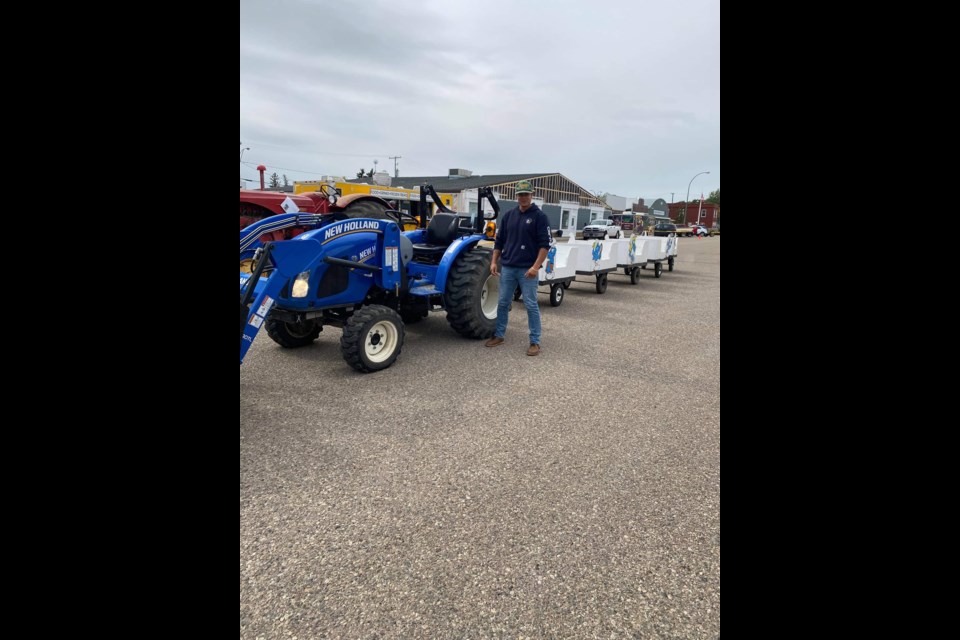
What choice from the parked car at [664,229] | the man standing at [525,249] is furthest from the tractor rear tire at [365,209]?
the parked car at [664,229]

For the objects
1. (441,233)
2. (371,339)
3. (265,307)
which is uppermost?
(441,233)

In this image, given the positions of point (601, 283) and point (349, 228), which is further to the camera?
point (601, 283)

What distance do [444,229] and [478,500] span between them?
4387mm

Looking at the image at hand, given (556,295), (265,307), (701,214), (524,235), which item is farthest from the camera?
(701,214)

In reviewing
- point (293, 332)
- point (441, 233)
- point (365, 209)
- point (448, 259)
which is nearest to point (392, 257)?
point (448, 259)

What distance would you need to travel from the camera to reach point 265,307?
12.7ft

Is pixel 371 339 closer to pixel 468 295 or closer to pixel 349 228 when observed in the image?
pixel 349 228

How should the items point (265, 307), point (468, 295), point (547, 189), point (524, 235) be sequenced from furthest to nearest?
point (547, 189)
point (468, 295)
point (524, 235)
point (265, 307)

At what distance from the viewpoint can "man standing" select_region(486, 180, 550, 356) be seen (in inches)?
209

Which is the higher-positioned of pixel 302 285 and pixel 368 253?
pixel 368 253

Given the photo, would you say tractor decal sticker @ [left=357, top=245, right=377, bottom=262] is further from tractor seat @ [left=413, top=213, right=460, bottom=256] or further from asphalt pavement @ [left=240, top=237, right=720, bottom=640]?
tractor seat @ [left=413, top=213, right=460, bottom=256]
